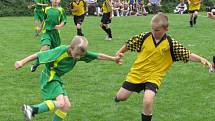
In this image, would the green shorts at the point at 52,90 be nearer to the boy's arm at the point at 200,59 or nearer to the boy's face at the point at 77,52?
the boy's face at the point at 77,52

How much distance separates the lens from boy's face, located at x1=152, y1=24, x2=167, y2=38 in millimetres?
6367

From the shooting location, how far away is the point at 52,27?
10.9 metres

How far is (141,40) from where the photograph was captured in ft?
21.8

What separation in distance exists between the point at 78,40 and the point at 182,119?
2201 mm

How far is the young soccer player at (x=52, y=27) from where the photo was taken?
34.7ft

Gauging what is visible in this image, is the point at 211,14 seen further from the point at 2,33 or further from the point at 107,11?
the point at 2,33

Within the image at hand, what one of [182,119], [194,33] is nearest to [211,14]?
[182,119]

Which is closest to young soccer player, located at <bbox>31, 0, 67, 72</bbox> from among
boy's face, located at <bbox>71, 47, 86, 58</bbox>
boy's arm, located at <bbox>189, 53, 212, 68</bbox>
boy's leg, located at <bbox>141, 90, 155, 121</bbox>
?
boy's face, located at <bbox>71, 47, 86, 58</bbox>

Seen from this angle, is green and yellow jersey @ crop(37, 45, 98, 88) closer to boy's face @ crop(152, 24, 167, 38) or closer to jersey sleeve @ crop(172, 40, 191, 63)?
boy's face @ crop(152, 24, 167, 38)

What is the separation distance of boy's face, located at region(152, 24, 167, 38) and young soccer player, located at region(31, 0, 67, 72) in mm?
4383

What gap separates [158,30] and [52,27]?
4910 mm

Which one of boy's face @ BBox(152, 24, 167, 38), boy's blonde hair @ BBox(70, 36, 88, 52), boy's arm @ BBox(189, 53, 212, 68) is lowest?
boy's arm @ BBox(189, 53, 212, 68)

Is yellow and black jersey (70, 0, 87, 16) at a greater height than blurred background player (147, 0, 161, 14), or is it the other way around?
yellow and black jersey (70, 0, 87, 16)

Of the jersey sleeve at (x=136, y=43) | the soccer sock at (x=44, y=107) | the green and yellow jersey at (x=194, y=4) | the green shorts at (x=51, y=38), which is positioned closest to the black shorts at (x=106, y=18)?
the green and yellow jersey at (x=194, y=4)
